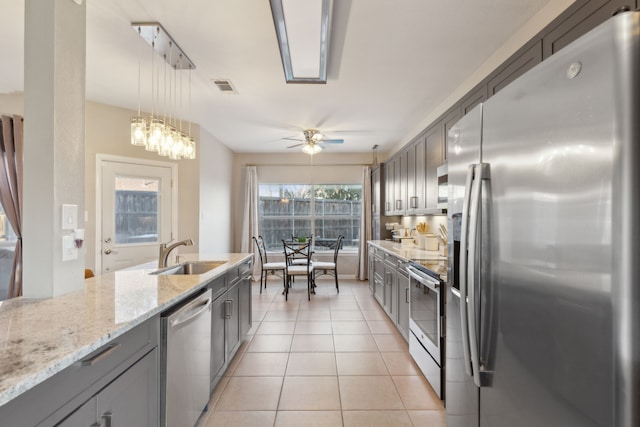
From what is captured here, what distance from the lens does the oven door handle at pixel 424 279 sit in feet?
6.98

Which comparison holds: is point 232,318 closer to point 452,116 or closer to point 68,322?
point 68,322

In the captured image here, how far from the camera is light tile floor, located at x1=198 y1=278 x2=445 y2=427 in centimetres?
194

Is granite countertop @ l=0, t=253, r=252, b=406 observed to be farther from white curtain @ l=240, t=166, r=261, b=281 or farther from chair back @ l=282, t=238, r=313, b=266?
white curtain @ l=240, t=166, r=261, b=281

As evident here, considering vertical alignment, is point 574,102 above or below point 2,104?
below

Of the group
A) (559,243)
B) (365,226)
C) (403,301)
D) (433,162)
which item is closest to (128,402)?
(559,243)

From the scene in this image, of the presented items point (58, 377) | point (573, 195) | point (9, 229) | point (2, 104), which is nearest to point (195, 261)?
point (58, 377)

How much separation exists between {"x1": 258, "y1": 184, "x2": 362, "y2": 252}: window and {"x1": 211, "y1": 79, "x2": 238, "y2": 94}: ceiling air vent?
11.0 ft

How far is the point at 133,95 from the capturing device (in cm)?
342

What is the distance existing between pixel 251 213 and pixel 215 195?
1.14m

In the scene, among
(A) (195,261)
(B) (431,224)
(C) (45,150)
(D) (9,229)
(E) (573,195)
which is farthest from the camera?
(B) (431,224)

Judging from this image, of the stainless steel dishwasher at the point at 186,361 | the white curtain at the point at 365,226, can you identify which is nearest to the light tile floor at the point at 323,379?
the stainless steel dishwasher at the point at 186,361

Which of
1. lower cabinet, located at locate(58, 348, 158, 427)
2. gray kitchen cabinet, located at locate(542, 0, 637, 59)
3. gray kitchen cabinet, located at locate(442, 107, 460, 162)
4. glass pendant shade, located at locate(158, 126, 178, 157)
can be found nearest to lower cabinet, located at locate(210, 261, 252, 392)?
lower cabinet, located at locate(58, 348, 158, 427)

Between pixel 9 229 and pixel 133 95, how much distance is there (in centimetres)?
201

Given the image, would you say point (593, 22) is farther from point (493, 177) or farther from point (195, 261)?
point (195, 261)
